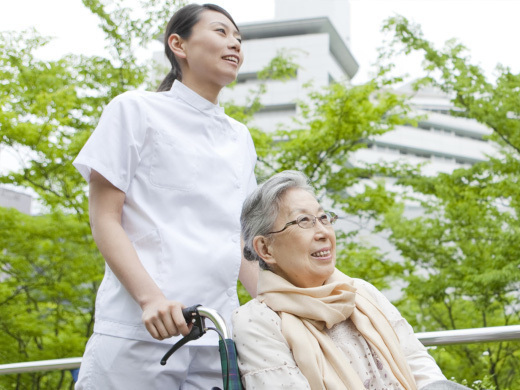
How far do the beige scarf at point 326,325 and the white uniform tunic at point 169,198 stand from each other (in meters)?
0.14

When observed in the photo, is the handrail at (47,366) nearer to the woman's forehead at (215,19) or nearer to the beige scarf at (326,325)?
the beige scarf at (326,325)

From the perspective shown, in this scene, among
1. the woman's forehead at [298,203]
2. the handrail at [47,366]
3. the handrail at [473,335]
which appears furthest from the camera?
the handrail at [47,366]

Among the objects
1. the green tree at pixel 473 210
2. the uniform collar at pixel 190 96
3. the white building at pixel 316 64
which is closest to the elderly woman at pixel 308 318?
the uniform collar at pixel 190 96

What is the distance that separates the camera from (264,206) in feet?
5.61

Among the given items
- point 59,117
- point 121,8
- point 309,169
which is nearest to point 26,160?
point 59,117

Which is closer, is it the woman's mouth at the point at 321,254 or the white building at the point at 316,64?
the woman's mouth at the point at 321,254

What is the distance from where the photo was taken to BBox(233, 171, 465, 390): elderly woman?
1468 mm

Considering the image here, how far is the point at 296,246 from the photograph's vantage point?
1.65 m

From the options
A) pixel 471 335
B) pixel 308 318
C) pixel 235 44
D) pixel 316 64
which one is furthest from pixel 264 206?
pixel 316 64

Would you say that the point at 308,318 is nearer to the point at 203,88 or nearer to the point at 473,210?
the point at 203,88

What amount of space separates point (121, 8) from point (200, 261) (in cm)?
618

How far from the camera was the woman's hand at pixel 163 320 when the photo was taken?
1195 millimetres

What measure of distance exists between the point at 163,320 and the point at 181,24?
0.83 metres

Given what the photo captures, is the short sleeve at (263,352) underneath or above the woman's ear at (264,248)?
underneath
